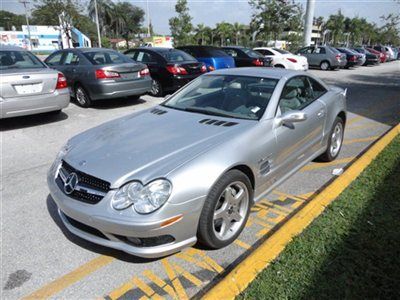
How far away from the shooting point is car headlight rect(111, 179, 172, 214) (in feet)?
7.72

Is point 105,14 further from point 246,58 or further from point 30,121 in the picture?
point 30,121

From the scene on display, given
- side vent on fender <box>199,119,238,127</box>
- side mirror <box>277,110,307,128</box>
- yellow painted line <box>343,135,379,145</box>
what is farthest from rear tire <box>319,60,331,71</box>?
side vent on fender <box>199,119,238,127</box>

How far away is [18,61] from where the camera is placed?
658 cm

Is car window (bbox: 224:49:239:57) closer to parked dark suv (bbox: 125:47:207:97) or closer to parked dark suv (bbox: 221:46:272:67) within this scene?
parked dark suv (bbox: 221:46:272:67)

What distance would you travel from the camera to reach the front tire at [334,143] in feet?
15.4

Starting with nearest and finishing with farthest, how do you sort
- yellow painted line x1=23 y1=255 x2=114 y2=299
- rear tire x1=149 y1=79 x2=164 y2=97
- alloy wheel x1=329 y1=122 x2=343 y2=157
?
1. yellow painted line x1=23 y1=255 x2=114 y2=299
2. alloy wheel x1=329 y1=122 x2=343 y2=157
3. rear tire x1=149 y1=79 x2=164 y2=97

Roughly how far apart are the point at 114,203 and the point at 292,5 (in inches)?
1197

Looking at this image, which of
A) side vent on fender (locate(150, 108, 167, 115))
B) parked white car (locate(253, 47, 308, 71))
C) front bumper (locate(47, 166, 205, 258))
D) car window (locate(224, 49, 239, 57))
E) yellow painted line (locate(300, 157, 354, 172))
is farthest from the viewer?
parked white car (locate(253, 47, 308, 71))

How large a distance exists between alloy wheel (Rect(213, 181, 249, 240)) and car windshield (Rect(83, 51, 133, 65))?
6.41m

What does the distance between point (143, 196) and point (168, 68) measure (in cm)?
773

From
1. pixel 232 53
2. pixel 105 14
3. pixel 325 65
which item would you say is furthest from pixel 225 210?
pixel 105 14

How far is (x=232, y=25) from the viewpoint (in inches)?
2589

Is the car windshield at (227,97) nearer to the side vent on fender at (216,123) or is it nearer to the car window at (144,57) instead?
the side vent on fender at (216,123)

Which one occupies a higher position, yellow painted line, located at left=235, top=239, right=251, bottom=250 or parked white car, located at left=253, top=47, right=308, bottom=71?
parked white car, located at left=253, top=47, right=308, bottom=71
